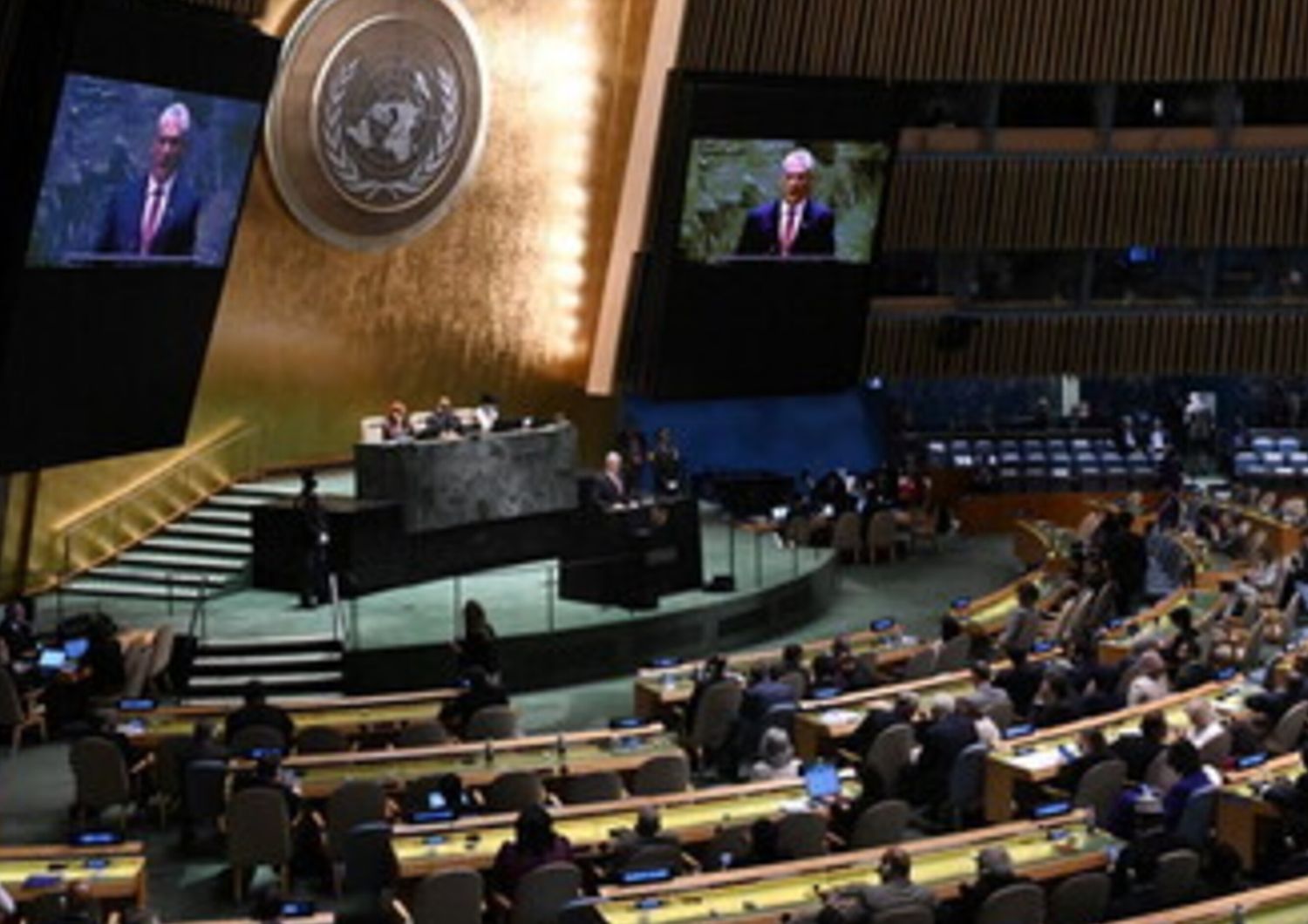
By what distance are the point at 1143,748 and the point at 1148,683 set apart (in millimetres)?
2232

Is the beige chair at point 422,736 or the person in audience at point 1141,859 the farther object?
the beige chair at point 422,736

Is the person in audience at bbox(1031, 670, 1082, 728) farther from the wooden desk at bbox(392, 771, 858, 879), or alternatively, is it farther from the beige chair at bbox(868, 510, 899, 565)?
the beige chair at bbox(868, 510, 899, 565)

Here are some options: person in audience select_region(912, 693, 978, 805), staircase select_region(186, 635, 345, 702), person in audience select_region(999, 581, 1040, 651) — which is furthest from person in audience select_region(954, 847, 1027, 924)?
staircase select_region(186, 635, 345, 702)

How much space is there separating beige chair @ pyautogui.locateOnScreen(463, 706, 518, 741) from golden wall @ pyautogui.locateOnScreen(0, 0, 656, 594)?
28.8 feet

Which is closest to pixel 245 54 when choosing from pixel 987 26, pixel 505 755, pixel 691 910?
pixel 505 755

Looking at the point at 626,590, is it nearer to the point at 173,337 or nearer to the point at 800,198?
the point at 173,337

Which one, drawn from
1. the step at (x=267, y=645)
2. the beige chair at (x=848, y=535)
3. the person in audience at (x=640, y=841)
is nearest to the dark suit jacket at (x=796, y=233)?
the beige chair at (x=848, y=535)

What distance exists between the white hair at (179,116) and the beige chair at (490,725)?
6561mm

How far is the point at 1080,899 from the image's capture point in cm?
1051

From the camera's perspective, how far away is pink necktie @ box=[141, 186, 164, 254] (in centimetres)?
1898

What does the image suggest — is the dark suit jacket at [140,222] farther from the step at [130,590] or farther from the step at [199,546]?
the step at [199,546]

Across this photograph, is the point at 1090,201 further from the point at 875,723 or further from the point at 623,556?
the point at 875,723

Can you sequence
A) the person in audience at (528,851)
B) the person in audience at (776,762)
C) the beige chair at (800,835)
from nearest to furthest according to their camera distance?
1. the person in audience at (528,851)
2. the beige chair at (800,835)
3. the person in audience at (776,762)

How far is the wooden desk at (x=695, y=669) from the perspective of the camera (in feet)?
55.5
